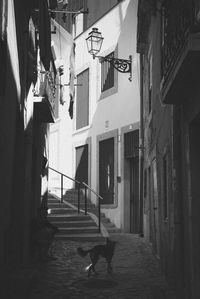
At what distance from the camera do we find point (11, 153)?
8.59 metres

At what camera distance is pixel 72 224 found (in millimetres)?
15375

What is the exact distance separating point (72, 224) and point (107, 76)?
688cm

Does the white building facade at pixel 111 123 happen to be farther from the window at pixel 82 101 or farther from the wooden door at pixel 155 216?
Result: the wooden door at pixel 155 216

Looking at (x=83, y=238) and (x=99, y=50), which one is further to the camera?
(x=99, y=50)

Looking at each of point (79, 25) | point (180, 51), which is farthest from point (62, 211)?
point (180, 51)

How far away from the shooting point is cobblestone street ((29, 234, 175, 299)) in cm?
743

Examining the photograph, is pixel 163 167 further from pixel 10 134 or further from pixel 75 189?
pixel 75 189

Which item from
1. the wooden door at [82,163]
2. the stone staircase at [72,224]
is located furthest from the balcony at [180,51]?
the wooden door at [82,163]

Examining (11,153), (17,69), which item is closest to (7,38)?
(17,69)

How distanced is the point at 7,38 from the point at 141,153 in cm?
865

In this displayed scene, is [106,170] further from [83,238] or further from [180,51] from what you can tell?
[180,51]

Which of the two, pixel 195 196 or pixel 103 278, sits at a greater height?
pixel 195 196

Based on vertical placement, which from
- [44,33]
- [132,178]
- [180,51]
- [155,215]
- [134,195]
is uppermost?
[44,33]

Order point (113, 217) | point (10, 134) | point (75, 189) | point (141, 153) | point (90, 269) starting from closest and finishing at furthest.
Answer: point (10, 134) → point (90, 269) → point (141, 153) → point (113, 217) → point (75, 189)
